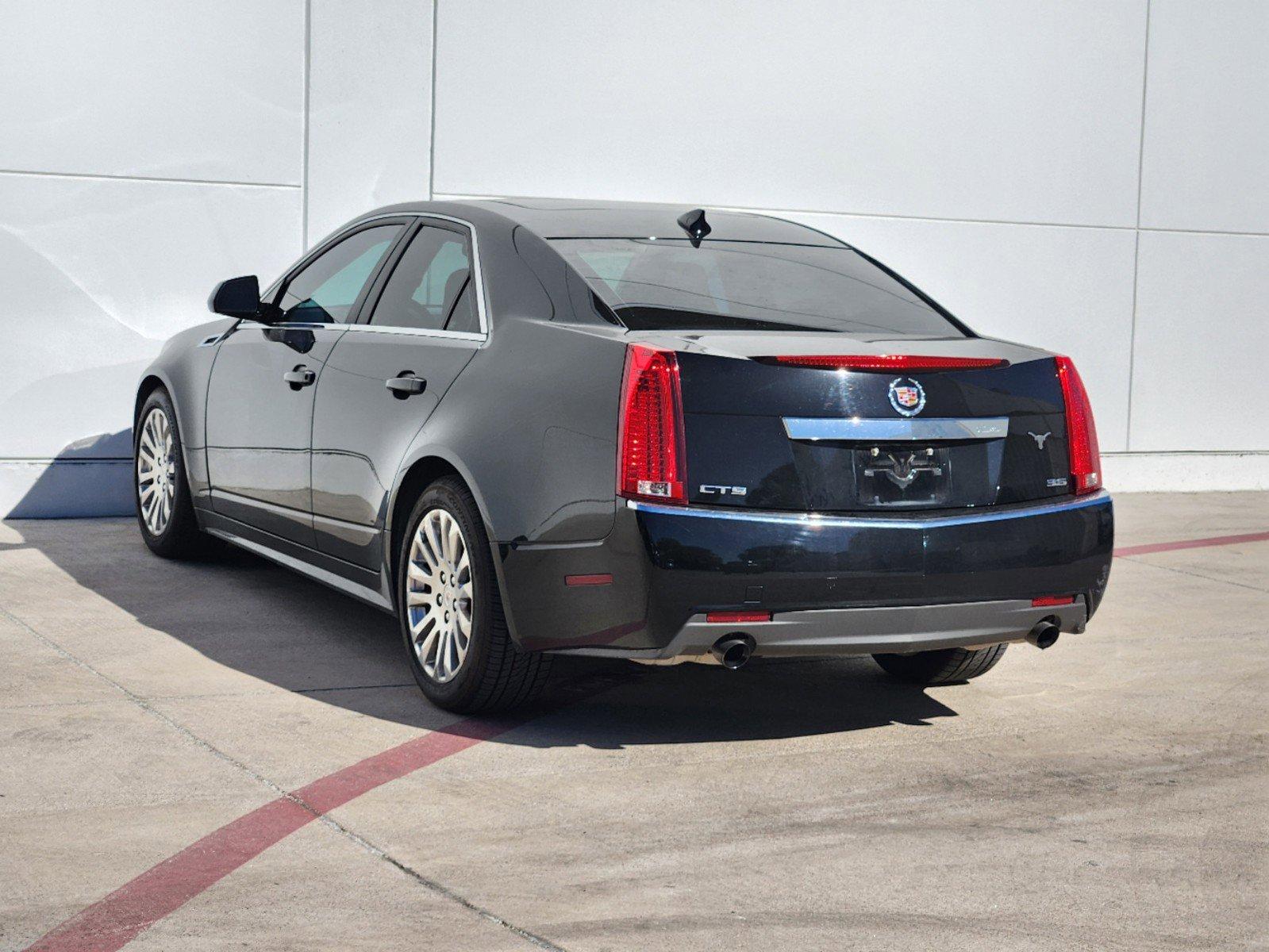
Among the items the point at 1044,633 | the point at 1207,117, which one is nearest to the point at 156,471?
the point at 1044,633

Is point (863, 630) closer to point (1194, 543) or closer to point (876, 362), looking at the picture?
point (876, 362)

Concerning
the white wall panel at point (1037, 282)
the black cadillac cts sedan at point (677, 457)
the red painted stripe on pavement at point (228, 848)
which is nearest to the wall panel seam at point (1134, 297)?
the white wall panel at point (1037, 282)

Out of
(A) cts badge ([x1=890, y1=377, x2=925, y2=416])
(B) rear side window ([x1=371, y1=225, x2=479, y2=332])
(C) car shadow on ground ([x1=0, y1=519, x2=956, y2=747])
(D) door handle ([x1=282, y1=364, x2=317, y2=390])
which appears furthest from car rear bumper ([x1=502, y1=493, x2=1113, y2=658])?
(D) door handle ([x1=282, y1=364, x2=317, y2=390])

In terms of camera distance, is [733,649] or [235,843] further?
[733,649]

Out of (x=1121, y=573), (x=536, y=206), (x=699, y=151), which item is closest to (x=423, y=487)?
(x=536, y=206)

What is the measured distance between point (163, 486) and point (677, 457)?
4.05 m

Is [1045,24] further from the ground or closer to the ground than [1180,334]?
further from the ground

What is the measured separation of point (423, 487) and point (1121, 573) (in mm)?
4535

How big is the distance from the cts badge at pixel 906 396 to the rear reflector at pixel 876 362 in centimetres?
4

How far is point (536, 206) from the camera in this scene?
6051 millimetres

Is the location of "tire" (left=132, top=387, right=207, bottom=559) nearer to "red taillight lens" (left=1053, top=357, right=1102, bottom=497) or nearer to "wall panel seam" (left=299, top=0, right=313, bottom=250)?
"wall panel seam" (left=299, top=0, right=313, bottom=250)

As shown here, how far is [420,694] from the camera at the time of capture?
576 centimetres

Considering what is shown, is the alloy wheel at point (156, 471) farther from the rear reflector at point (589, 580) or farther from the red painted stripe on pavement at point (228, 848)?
the rear reflector at point (589, 580)

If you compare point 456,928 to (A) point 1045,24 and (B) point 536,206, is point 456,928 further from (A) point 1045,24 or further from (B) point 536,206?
(A) point 1045,24
